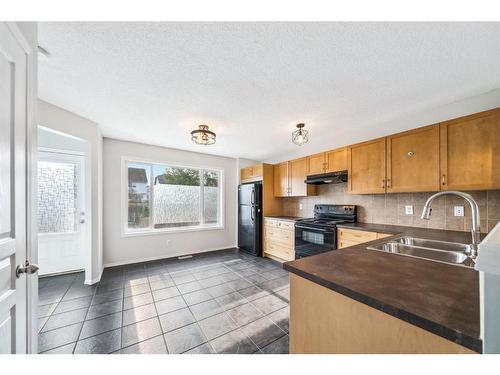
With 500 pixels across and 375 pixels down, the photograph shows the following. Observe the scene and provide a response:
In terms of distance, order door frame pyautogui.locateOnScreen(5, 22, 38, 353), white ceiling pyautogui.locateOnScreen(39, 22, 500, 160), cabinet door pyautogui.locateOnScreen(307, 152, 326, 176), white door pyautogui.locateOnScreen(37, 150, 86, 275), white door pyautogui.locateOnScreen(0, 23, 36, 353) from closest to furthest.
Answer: white door pyautogui.locateOnScreen(0, 23, 36, 353)
door frame pyautogui.locateOnScreen(5, 22, 38, 353)
white ceiling pyautogui.locateOnScreen(39, 22, 500, 160)
white door pyautogui.locateOnScreen(37, 150, 86, 275)
cabinet door pyautogui.locateOnScreen(307, 152, 326, 176)

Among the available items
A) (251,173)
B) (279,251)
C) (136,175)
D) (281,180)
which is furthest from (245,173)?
(136,175)

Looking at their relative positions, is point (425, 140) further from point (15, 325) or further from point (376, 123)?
point (15, 325)

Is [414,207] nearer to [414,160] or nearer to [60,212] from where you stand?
[414,160]

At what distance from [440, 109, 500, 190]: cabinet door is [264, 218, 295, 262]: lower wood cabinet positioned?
2158 millimetres

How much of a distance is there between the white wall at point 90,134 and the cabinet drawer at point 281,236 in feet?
9.52

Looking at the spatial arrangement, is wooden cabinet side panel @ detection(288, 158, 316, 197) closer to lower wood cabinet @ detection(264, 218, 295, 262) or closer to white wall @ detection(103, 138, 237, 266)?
lower wood cabinet @ detection(264, 218, 295, 262)

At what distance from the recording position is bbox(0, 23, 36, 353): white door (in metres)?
0.80

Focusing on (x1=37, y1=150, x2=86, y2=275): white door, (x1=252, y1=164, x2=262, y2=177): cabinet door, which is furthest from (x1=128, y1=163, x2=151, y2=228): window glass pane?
(x1=252, y1=164, x2=262, y2=177): cabinet door

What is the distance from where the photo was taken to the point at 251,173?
4.53m

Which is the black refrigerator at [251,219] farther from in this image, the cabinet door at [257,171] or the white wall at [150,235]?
the white wall at [150,235]

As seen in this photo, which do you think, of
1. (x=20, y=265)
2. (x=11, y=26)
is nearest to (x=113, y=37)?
(x=11, y=26)

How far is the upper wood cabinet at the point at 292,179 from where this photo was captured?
12.1 feet

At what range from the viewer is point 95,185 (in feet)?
9.07

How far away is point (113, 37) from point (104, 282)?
302cm
